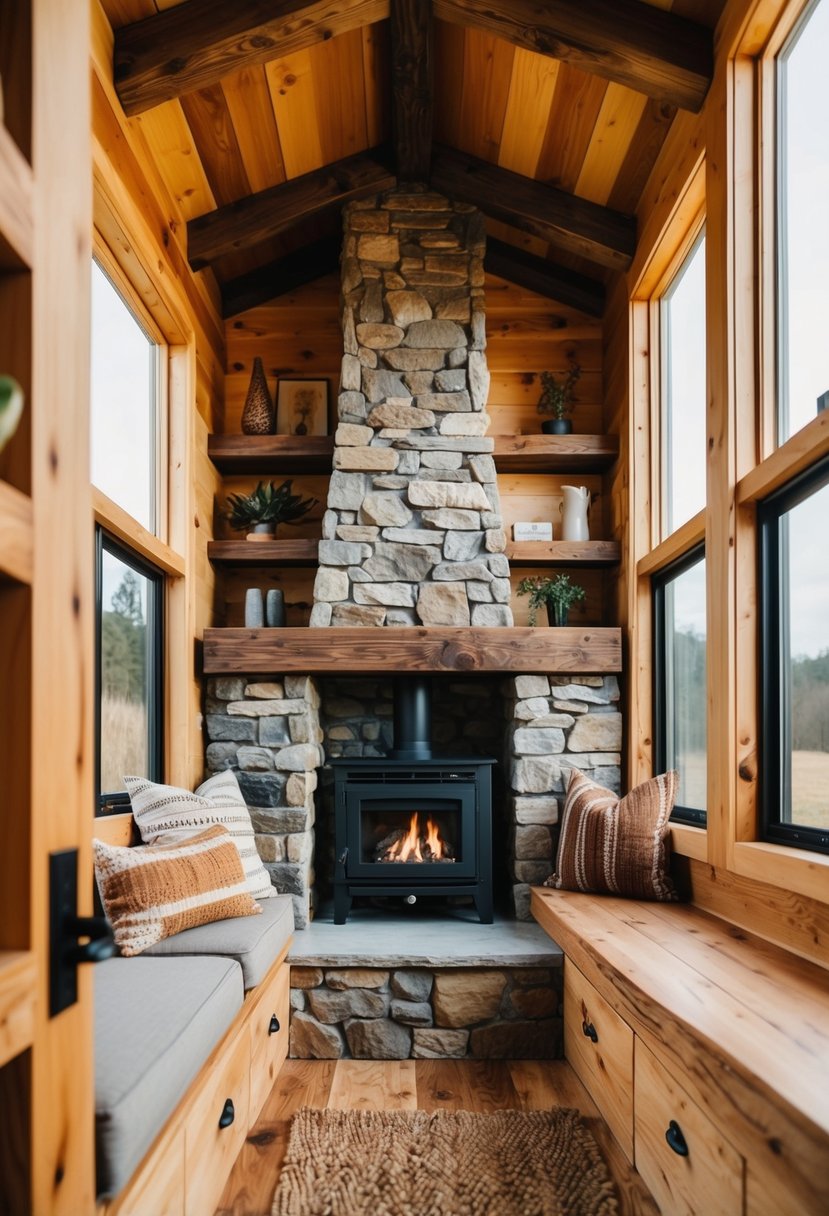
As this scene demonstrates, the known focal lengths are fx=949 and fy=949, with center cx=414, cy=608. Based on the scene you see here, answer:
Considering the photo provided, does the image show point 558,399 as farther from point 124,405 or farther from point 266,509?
point 124,405

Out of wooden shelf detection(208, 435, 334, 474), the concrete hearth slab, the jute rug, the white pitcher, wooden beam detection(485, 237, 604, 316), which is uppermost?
wooden beam detection(485, 237, 604, 316)

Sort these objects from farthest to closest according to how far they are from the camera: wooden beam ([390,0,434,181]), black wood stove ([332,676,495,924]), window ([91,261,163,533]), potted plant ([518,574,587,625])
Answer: potted plant ([518,574,587,625]), black wood stove ([332,676,495,924]), wooden beam ([390,0,434,181]), window ([91,261,163,533])

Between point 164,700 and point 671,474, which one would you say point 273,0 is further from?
point 164,700

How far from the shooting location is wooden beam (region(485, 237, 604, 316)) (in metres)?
4.59

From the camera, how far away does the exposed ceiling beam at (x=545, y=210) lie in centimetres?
401

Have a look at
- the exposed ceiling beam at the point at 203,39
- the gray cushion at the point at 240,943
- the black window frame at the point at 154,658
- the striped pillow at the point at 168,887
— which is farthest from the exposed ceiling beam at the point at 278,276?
the gray cushion at the point at 240,943

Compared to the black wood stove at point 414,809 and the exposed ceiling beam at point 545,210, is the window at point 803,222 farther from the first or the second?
the black wood stove at point 414,809

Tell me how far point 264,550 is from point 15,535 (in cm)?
326

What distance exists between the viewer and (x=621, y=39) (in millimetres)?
3010

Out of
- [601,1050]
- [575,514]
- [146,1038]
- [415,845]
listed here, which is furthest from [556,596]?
[146,1038]

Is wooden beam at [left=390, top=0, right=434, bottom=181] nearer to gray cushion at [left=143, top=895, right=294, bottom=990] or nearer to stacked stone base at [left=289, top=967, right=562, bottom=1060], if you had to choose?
gray cushion at [left=143, top=895, right=294, bottom=990]

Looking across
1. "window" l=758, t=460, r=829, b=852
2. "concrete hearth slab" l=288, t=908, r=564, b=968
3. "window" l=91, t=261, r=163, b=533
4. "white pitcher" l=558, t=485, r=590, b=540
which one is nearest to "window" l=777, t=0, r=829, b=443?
"window" l=758, t=460, r=829, b=852

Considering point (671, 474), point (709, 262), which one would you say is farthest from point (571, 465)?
point (709, 262)

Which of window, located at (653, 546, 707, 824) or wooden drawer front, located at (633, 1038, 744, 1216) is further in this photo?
window, located at (653, 546, 707, 824)
